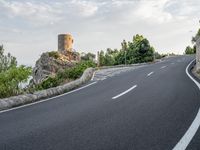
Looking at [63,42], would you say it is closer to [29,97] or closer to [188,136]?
[29,97]

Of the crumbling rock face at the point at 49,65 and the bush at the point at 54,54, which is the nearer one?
the crumbling rock face at the point at 49,65

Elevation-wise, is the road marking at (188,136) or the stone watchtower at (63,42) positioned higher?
the stone watchtower at (63,42)

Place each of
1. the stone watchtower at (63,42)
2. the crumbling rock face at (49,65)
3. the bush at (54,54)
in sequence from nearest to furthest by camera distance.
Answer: the crumbling rock face at (49,65), the bush at (54,54), the stone watchtower at (63,42)

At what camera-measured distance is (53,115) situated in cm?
811

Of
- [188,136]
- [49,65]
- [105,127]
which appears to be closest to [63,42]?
[49,65]

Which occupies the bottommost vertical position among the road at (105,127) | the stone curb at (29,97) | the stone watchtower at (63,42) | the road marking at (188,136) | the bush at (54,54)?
the stone curb at (29,97)

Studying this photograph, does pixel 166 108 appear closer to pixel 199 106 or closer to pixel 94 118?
pixel 199 106

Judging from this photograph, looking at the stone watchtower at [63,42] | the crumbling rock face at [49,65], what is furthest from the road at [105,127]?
the stone watchtower at [63,42]

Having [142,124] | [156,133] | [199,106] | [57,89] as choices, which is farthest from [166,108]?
[57,89]

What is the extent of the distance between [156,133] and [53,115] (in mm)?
3323

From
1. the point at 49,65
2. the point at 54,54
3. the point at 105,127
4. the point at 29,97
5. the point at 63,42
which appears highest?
the point at 63,42

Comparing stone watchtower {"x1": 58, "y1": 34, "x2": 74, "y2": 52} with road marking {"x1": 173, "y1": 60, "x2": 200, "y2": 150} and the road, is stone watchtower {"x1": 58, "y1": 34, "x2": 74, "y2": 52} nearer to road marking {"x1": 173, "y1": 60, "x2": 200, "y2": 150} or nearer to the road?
the road

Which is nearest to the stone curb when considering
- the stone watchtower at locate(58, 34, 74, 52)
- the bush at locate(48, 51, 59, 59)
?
the bush at locate(48, 51, 59, 59)

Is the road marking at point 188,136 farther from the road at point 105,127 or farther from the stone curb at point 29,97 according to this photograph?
the stone curb at point 29,97
